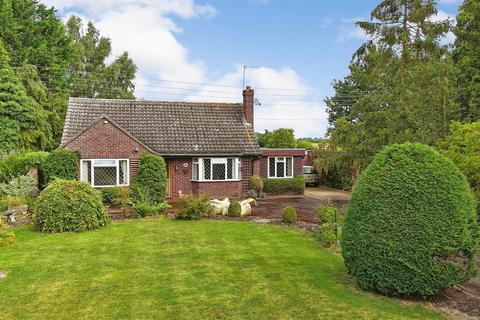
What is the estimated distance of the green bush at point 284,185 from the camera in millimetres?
26828

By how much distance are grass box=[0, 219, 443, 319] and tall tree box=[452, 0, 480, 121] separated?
11844mm

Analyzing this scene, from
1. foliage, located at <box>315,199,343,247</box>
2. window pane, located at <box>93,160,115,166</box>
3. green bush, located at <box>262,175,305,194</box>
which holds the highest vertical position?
window pane, located at <box>93,160,115,166</box>

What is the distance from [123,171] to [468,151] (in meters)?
15.5

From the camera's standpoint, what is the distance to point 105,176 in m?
21.5

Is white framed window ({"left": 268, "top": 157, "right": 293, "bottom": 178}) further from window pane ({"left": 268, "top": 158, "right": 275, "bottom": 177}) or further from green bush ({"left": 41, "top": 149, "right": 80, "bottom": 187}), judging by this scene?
green bush ({"left": 41, "top": 149, "right": 80, "bottom": 187})

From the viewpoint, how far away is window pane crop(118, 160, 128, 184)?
70.9ft

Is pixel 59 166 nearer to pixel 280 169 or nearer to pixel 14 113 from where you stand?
pixel 280 169

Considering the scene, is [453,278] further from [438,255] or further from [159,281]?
[159,281]

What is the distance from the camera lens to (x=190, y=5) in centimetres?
1505

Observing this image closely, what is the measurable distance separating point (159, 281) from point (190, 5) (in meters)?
10.0

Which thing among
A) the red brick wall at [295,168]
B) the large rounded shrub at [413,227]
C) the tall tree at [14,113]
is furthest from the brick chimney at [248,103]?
the large rounded shrub at [413,227]

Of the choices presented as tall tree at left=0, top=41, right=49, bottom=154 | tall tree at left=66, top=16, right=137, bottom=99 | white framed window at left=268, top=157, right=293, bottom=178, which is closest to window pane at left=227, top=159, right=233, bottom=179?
white framed window at left=268, top=157, right=293, bottom=178

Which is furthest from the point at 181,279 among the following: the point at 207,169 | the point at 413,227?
the point at 207,169

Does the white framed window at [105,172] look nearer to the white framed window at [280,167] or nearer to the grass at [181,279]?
the grass at [181,279]
